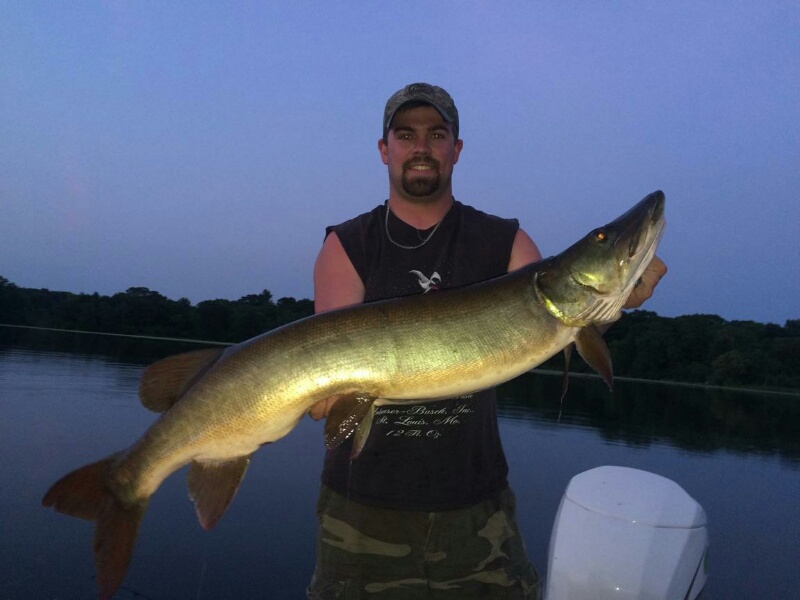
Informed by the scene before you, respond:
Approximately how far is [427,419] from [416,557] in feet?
2.24

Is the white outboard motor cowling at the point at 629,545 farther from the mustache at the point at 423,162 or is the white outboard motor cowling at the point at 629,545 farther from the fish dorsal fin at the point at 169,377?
the fish dorsal fin at the point at 169,377

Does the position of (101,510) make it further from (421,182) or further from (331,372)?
(421,182)

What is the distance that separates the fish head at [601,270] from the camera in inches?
117

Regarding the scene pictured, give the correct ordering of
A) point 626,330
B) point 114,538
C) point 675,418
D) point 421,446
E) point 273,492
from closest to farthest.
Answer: point 114,538
point 421,446
point 273,492
point 675,418
point 626,330

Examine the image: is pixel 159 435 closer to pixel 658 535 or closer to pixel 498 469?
pixel 498 469

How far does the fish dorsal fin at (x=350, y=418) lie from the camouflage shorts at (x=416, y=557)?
20.0 inches

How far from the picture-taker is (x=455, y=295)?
117 inches

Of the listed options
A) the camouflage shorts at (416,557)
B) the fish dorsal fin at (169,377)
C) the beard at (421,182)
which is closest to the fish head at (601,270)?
the beard at (421,182)

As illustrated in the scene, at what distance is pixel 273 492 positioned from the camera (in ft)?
40.4

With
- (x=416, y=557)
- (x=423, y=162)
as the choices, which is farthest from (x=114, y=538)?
(x=423, y=162)

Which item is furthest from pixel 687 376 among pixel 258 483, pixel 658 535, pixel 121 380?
→ pixel 658 535

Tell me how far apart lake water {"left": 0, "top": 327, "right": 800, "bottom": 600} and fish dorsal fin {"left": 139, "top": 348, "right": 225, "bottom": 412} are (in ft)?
10.8

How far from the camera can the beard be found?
3.50 meters

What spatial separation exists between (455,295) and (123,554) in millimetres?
Result: 1877
